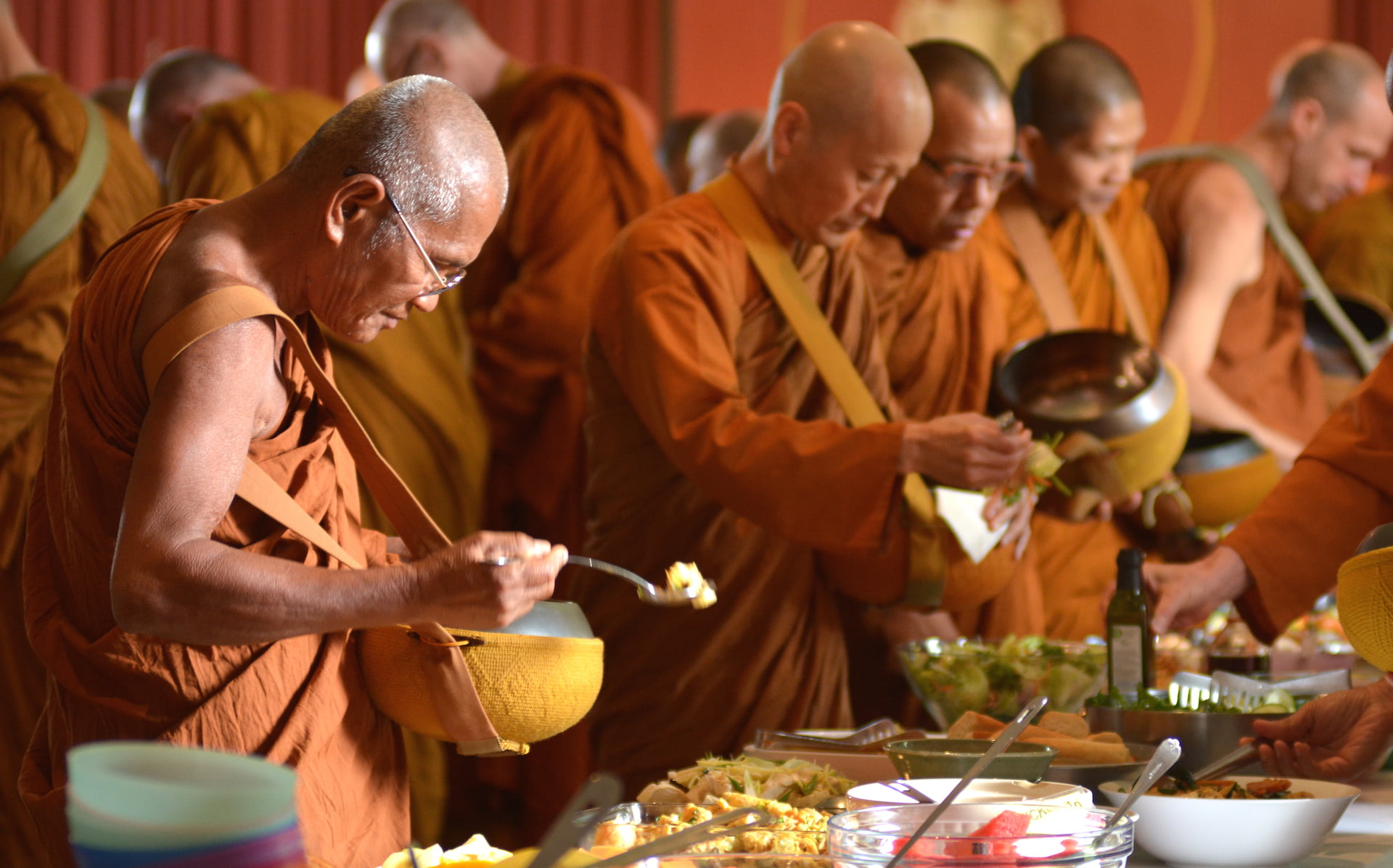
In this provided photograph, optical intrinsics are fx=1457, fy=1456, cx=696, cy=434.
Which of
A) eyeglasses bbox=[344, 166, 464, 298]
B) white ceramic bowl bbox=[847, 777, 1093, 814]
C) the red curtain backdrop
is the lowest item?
white ceramic bowl bbox=[847, 777, 1093, 814]

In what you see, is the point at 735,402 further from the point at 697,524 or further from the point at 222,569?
the point at 222,569

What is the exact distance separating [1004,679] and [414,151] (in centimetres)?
104

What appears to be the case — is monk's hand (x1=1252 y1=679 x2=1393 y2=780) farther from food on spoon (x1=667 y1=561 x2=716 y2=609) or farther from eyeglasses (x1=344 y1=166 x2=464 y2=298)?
eyeglasses (x1=344 y1=166 x2=464 y2=298)

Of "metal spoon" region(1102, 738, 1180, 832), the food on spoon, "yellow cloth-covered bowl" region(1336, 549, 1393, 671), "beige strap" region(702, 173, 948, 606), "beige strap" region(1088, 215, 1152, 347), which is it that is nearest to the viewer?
"metal spoon" region(1102, 738, 1180, 832)

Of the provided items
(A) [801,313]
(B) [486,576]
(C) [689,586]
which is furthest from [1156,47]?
(B) [486,576]

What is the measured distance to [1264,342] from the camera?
425 centimetres

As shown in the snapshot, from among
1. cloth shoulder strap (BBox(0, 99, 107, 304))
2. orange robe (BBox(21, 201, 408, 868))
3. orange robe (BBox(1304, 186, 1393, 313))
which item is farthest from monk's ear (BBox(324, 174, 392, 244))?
orange robe (BBox(1304, 186, 1393, 313))

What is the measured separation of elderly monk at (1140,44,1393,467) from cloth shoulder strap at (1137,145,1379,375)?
0.12 feet

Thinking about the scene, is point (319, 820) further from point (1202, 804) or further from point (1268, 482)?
point (1268, 482)

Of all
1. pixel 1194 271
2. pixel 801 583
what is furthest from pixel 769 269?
pixel 1194 271

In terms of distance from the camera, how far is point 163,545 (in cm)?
131

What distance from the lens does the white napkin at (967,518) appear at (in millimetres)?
2490

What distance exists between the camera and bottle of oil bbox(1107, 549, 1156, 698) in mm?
1810

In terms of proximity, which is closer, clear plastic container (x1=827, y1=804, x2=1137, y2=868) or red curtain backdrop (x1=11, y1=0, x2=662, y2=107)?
clear plastic container (x1=827, y1=804, x2=1137, y2=868)
